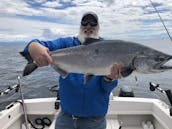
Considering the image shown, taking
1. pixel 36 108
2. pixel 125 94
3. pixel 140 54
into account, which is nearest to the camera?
pixel 140 54

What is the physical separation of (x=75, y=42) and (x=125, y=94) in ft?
11.1

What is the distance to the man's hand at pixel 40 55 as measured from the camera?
9.76 feet

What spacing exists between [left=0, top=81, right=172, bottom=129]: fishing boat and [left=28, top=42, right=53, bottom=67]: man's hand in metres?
→ 2.80

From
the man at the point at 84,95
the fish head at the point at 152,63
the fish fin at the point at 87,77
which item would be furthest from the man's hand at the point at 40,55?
the fish head at the point at 152,63

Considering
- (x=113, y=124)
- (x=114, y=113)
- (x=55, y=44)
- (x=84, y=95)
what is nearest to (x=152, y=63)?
(x=84, y=95)

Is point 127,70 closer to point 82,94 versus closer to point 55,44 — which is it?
point 82,94

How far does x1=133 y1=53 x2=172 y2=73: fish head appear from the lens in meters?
2.90

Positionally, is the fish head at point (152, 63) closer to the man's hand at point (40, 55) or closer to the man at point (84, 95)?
the man at point (84, 95)

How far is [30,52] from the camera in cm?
306

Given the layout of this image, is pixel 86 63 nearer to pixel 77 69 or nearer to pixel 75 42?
pixel 77 69

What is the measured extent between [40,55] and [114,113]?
11.0 ft

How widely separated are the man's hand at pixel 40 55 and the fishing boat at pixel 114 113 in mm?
2802

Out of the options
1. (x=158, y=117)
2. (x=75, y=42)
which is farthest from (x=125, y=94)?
(x=75, y=42)

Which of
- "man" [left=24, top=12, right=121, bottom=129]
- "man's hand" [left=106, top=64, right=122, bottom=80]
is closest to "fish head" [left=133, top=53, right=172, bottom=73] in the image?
"man's hand" [left=106, top=64, right=122, bottom=80]
